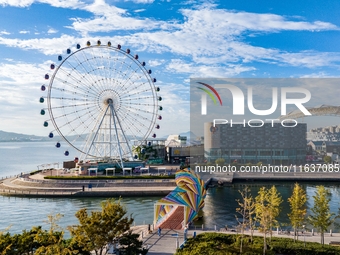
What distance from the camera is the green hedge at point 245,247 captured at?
20.5 metres

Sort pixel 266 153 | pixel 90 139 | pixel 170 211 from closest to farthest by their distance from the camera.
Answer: pixel 170 211 < pixel 90 139 < pixel 266 153

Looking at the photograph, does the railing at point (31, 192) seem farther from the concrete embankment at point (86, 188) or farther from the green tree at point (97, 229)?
the green tree at point (97, 229)

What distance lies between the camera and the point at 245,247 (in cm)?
2105

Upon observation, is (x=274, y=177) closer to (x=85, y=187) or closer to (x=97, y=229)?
(x=85, y=187)

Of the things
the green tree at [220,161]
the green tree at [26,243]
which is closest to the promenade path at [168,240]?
the green tree at [26,243]

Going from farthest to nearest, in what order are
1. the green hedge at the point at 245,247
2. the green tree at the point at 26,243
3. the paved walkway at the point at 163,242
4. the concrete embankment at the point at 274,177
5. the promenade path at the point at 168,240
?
the concrete embankment at the point at 274,177, the promenade path at the point at 168,240, the paved walkway at the point at 163,242, the green hedge at the point at 245,247, the green tree at the point at 26,243

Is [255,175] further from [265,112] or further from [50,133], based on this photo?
[50,133]

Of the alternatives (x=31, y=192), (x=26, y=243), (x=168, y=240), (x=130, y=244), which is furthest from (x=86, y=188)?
(x=26, y=243)

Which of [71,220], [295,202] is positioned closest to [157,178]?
[71,220]

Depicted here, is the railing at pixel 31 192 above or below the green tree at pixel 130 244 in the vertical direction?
below

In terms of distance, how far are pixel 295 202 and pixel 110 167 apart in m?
43.7

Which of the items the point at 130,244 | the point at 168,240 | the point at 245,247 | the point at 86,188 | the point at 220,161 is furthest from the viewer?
the point at 220,161

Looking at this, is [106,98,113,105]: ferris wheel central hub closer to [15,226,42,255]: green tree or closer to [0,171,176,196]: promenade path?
[0,171,176,196]: promenade path

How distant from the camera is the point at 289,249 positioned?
74.8 ft
